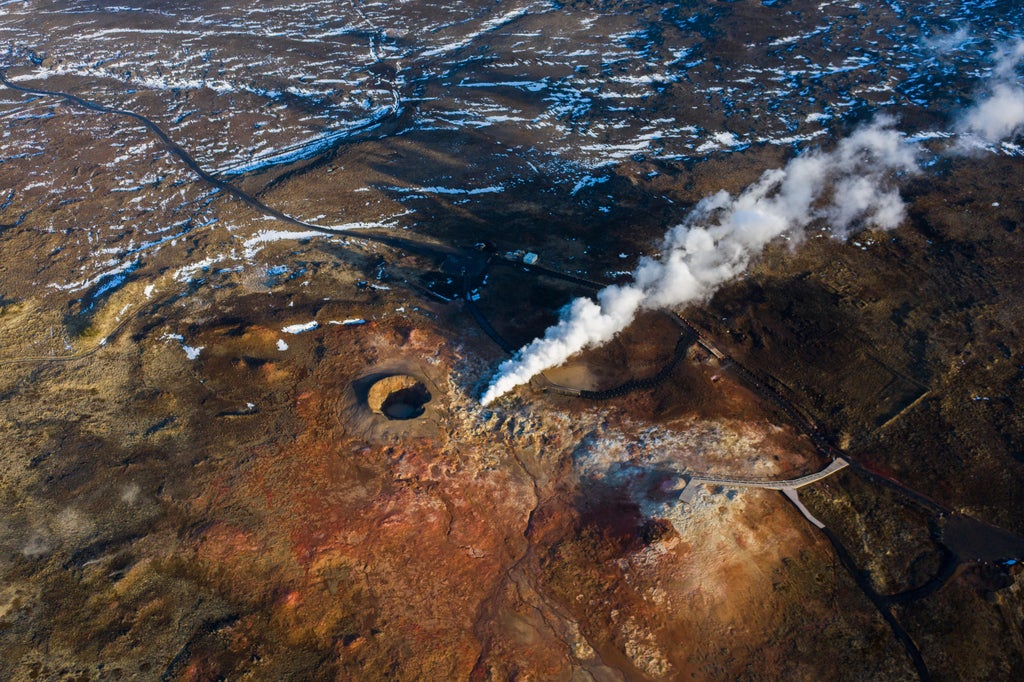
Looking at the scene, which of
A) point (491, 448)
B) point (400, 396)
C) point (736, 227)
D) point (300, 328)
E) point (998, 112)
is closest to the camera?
point (491, 448)

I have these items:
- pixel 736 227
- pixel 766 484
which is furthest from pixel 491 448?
pixel 736 227

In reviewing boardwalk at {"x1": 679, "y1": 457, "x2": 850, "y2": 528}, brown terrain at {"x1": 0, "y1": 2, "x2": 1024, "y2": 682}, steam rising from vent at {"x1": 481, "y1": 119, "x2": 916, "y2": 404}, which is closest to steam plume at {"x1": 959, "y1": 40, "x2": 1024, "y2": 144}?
brown terrain at {"x1": 0, "y1": 2, "x2": 1024, "y2": 682}

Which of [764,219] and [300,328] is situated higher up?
[764,219]

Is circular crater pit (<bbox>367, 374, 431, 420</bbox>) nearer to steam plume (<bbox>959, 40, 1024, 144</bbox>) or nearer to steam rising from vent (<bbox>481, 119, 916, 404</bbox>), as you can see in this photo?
steam rising from vent (<bbox>481, 119, 916, 404</bbox>)

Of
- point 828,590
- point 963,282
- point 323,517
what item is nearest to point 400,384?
point 323,517

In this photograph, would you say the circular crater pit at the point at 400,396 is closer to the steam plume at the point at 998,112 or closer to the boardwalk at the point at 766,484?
the boardwalk at the point at 766,484

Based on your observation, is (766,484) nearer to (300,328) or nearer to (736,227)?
(736,227)
